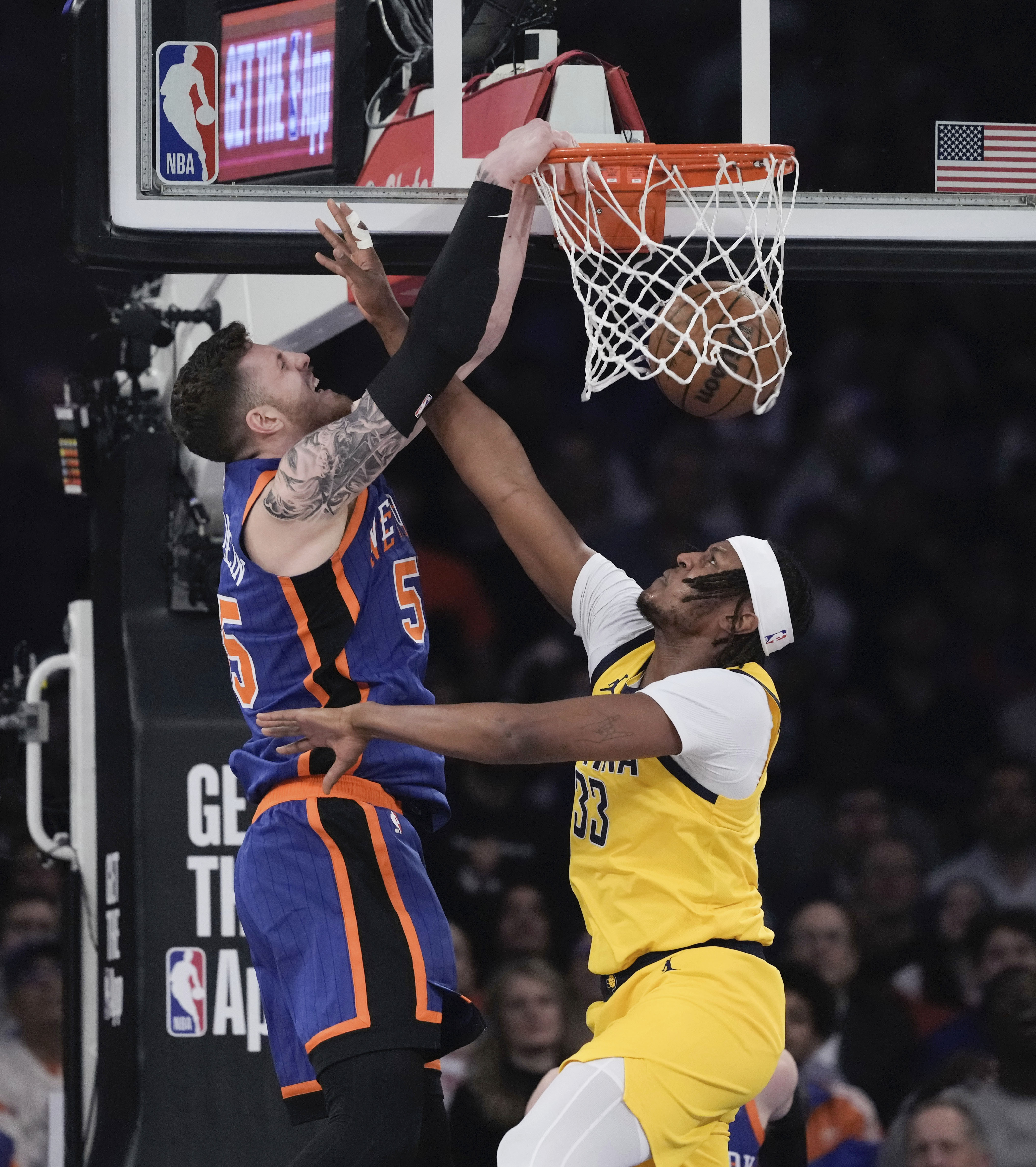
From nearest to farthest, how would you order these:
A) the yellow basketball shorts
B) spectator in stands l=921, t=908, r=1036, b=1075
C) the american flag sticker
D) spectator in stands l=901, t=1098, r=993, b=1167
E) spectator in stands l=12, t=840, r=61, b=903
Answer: the yellow basketball shorts
the american flag sticker
spectator in stands l=901, t=1098, r=993, b=1167
spectator in stands l=921, t=908, r=1036, b=1075
spectator in stands l=12, t=840, r=61, b=903

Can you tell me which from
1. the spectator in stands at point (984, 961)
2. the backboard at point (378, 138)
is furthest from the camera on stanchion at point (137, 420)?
the spectator in stands at point (984, 961)

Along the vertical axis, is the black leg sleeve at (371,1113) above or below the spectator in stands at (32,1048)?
above

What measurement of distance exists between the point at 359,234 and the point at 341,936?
4.98 ft

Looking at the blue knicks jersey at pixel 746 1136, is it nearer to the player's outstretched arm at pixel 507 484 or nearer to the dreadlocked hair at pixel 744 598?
the dreadlocked hair at pixel 744 598

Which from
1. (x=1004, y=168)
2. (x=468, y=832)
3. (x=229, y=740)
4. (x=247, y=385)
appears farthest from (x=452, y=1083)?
(x=1004, y=168)

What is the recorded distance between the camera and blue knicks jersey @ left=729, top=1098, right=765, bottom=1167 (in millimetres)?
4191

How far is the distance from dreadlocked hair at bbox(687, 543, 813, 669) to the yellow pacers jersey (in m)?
0.04

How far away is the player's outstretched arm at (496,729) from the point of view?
3041mm

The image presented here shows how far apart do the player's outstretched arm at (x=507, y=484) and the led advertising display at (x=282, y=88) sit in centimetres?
75

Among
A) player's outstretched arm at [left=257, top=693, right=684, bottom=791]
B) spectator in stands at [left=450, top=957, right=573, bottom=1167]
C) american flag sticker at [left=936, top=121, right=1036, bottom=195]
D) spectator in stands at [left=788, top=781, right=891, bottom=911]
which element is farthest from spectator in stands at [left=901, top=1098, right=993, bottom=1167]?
american flag sticker at [left=936, top=121, right=1036, bottom=195]

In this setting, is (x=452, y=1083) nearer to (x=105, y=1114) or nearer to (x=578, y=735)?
(x=105, y=1114)

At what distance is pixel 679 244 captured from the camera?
366cm

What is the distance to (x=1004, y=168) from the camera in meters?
3.97

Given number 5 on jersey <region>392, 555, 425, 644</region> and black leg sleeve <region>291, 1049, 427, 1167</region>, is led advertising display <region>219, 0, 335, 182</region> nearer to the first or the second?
number 5 on jersey <region>392, 555, 425, 644</region>
